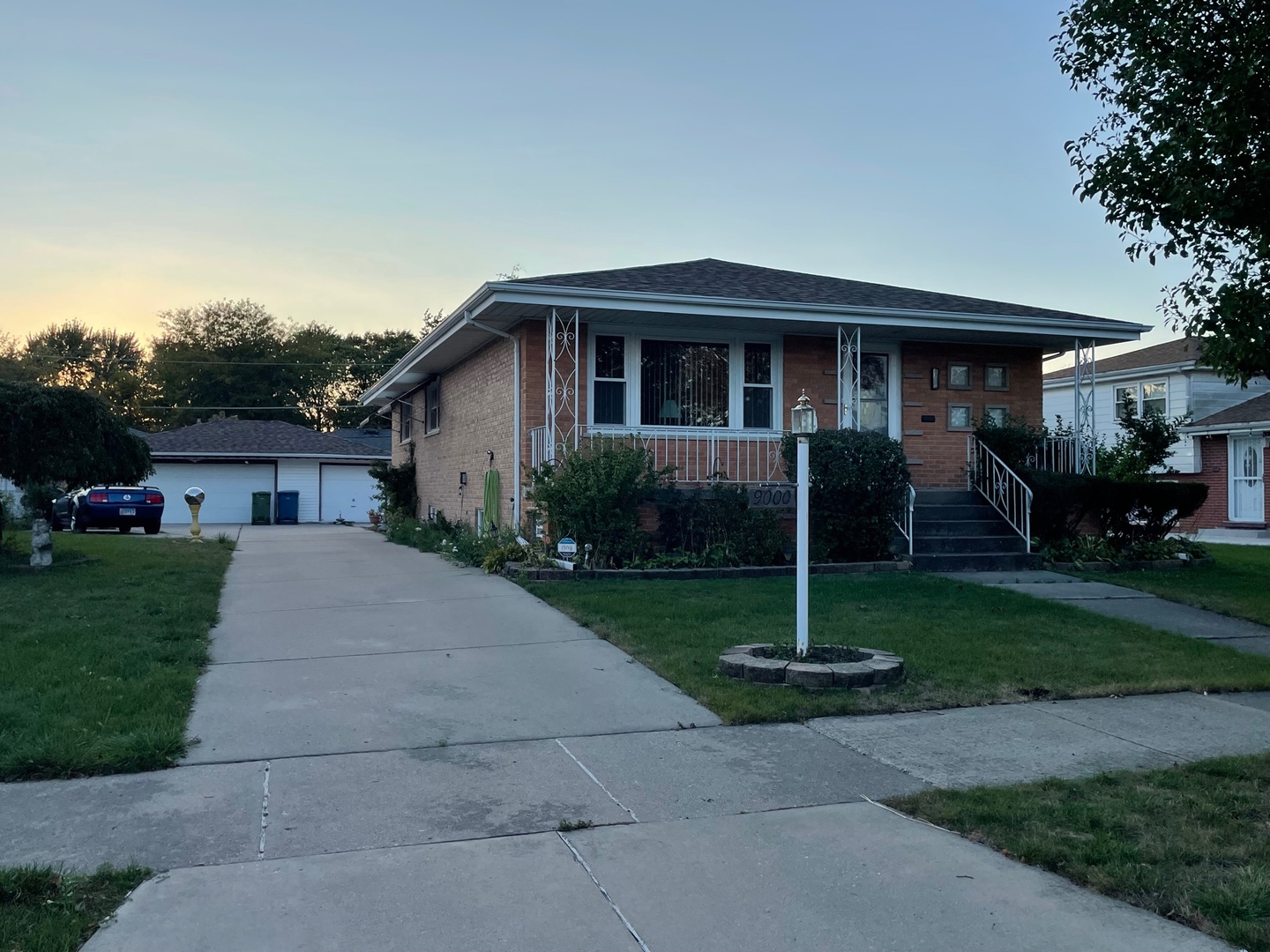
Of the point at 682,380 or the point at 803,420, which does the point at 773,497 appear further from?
the point at 803,420

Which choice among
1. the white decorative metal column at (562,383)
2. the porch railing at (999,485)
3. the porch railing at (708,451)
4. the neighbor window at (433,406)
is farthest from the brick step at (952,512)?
the neighbor window at (433,406)

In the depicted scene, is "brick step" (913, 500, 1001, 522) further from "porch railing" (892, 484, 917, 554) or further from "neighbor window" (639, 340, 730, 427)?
"neighbor window" (639, 340, 730, 427)

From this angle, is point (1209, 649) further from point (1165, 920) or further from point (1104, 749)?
point (1165, 920)

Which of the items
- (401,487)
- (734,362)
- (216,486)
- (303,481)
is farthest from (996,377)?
(216,486)

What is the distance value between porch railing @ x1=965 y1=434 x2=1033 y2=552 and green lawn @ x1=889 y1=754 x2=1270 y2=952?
878 cm

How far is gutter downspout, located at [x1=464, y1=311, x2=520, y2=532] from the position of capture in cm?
1409

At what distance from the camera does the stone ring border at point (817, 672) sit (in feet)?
22.6

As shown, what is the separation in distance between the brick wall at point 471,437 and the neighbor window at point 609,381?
131 cm

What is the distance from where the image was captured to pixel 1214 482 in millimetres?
25875

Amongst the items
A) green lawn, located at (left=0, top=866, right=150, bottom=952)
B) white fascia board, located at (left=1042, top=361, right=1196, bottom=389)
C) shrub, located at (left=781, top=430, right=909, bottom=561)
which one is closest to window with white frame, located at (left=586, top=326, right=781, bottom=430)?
shrub, located at (left=781, top=430, right=909, bottom=561)

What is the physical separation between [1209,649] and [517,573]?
24.0 feet

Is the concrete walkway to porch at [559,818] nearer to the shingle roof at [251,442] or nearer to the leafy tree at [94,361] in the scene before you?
the shingle roof at [251,442]

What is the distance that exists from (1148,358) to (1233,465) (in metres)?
5.46

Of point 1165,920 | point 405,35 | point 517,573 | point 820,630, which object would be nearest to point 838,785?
point 1165,920
